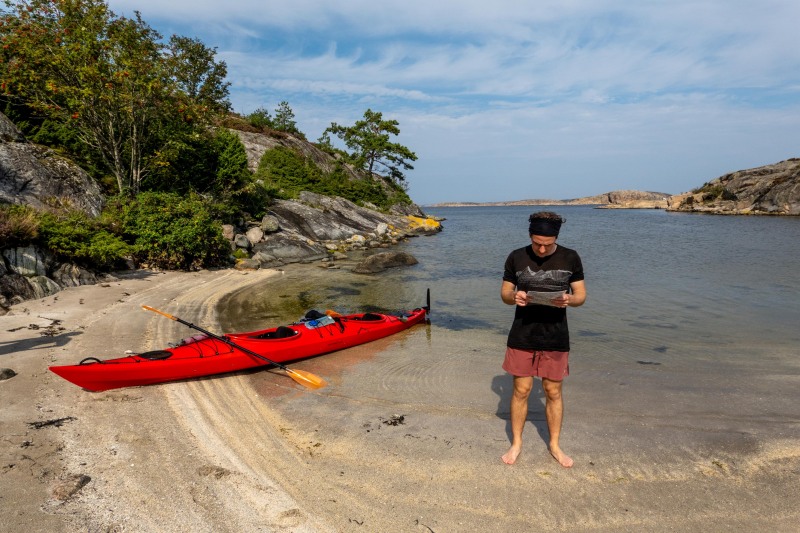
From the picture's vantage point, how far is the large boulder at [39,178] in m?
15.1

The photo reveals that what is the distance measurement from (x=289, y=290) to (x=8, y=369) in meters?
9.54

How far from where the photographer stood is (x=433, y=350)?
31.0 ft

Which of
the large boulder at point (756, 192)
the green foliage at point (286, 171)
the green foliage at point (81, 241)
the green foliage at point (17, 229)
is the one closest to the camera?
the green foliage at point (17, 229)

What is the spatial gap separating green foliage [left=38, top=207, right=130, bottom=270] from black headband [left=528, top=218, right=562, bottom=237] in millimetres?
13722

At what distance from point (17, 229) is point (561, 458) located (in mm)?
13505

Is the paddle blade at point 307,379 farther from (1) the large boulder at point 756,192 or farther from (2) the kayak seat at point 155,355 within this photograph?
(1) the large boulder at point 756,192

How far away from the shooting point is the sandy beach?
3.89 meters

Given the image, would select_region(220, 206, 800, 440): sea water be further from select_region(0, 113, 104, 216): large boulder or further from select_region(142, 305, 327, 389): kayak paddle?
select_region(0, 113, 104, 216): large boulder

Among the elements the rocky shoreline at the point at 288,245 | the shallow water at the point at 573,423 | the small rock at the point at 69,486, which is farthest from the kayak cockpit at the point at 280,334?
the rocky shoreline at the point at 288,245

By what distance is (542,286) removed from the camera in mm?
4090

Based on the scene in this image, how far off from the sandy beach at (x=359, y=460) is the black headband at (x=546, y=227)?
2562 mm

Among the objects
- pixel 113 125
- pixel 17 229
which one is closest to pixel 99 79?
pixel 113 125

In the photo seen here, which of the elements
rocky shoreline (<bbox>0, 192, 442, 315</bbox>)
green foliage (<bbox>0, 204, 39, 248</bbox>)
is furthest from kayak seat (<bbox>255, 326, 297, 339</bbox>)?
green foliage (<bbox>0, 204, 39, 248</bbox>)

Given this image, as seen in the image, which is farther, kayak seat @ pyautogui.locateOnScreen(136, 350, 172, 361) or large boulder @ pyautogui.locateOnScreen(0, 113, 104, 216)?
large boulder @ pyautogui.locateOnScreen(0, 113, 104, 216)
